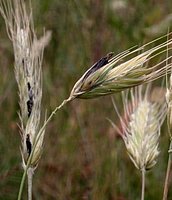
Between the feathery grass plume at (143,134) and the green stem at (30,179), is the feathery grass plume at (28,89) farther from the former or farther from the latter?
the feathery grass plume at (143,134)

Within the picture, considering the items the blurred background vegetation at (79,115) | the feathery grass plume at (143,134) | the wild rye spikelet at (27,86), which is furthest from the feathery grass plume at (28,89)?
the blurred background vegetation at (79,115)

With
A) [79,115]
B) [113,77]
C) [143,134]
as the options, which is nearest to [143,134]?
[143,134]

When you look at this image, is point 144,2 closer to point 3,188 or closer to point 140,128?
point 3,188

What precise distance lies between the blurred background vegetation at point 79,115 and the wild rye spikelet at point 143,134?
29 cm

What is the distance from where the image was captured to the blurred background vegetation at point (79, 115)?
5.75 feet

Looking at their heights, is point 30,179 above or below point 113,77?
below

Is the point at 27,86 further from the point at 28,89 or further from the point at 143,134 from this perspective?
the point at 143,134

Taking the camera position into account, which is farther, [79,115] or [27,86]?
[79,115]

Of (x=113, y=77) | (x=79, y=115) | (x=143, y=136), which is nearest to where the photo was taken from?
(x=113, y=77)

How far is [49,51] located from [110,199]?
0.65 meters

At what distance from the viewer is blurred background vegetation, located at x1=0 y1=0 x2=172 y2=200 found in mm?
1752

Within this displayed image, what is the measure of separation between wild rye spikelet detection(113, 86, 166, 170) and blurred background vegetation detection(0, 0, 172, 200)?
294mm

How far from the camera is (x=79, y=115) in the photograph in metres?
2.10

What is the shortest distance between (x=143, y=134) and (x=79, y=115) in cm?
90
